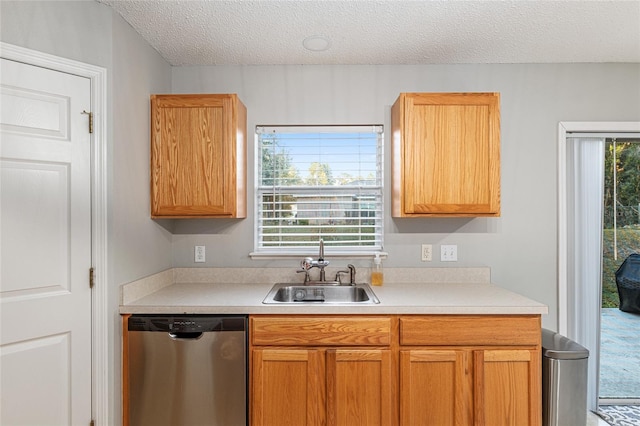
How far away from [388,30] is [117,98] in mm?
1546

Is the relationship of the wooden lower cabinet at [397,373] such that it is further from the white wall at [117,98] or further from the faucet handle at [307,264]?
the white wall at [117,98]

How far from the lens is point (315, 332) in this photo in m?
1.87

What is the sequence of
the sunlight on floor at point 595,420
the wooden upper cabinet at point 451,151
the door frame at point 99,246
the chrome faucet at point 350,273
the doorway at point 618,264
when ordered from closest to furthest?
1. the door frame at point 99,246
2. the wooden upper cabinet at point 451,151
3. the sunlight on floor at point 595,420
4. the chrome faucet at point 350,273
5. the doorway at point 618,264

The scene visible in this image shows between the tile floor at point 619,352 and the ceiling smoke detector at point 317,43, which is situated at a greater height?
the ceiling smoke detector at point 317,43

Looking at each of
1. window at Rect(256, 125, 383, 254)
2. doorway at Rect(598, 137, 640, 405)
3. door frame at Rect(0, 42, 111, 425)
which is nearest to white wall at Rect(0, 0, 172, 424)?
door frame at Rect(0, 42, 111, 425)

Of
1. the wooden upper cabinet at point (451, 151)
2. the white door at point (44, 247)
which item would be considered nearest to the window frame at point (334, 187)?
the wooden upper cabinet at point (451, 151)

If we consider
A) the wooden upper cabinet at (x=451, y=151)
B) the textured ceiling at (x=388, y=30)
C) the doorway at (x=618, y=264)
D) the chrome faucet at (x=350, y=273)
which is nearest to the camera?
the textured ceiling at (x=388, y=30)

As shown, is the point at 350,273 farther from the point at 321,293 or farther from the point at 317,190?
the point at 317,190

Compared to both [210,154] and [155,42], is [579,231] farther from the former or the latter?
[155,42]

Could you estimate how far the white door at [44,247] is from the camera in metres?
1.49

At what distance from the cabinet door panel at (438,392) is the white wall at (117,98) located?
1502 millimetres

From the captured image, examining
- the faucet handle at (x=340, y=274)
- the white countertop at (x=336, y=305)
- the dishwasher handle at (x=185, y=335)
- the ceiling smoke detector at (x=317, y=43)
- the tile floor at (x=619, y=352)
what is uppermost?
the ceiling smoke detector at (x=317, y=43)

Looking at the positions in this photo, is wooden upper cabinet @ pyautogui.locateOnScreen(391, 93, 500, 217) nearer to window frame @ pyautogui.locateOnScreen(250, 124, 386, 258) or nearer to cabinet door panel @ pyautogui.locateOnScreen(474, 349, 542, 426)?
window frame @ pyautogui.locateOnScreen(250, 124, 386, 258)

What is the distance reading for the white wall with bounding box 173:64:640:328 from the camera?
252cm
